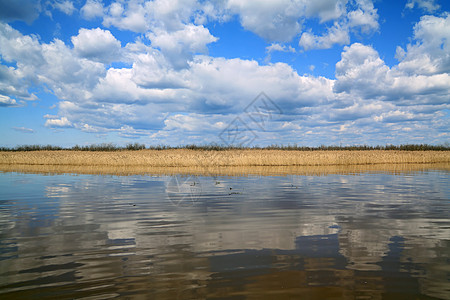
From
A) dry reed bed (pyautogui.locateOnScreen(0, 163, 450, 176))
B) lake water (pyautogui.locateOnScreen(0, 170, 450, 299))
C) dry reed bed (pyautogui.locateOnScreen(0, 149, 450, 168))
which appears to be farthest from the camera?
dry reed bed (pyautogui.locateOnScreen(0, 149, 450, 168))

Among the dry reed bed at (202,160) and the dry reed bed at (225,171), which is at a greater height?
the dry reed bed at (202,160)

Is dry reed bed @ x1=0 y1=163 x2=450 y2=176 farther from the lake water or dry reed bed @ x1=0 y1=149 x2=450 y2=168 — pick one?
the lake water

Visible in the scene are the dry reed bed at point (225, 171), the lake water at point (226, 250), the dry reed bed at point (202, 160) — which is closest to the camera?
the lake water at point (226, 250)

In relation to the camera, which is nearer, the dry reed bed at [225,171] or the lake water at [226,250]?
the lake water at [226,250]

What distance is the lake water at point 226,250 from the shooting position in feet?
14.6

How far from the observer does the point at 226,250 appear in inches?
240

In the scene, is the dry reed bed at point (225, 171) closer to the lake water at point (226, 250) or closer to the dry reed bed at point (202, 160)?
the dry reed bed at point (202, 160)

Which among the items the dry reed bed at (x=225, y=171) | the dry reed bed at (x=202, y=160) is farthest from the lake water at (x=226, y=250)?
the dry reed bed at (x=202, y=160)

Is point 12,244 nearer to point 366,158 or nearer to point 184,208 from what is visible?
point 184,208

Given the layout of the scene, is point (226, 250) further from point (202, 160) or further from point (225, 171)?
point (202, 160)

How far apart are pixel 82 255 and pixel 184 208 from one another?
5000mm

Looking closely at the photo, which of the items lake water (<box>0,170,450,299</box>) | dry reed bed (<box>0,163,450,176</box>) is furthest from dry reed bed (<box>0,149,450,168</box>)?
lake water (<box>0,170,450,299</box>)

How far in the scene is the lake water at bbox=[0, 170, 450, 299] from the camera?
4.45 m

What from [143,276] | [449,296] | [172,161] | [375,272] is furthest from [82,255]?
[172,161]
